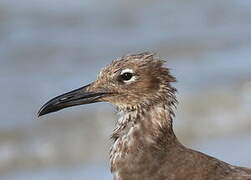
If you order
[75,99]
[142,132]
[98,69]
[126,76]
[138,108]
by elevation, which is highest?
[98,69]

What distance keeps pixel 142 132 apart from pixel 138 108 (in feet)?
0.64

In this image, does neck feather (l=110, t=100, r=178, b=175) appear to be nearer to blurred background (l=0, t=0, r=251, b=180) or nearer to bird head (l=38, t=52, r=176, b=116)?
bird head (l=38, t=52, r=176, b=116)

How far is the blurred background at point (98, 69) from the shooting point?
38.5ft

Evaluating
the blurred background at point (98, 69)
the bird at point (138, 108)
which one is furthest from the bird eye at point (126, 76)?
the blurred background at point (98, 69)

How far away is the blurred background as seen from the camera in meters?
11.7

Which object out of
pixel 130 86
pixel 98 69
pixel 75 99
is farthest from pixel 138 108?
pixel 98 69

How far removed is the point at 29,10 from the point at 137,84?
29.3 ft

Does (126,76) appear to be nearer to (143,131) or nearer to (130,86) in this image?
(130,86)

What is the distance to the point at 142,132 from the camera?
27.0ft

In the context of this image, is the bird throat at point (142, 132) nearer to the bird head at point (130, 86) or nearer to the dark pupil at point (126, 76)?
the bird head at point (130, 86)

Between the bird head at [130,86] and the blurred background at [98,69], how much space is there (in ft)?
8.44

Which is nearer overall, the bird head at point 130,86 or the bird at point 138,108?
the bird at point 138,108

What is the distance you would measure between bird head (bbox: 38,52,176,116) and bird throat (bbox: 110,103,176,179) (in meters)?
0.07

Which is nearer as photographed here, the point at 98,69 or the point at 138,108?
the point at 138,108
